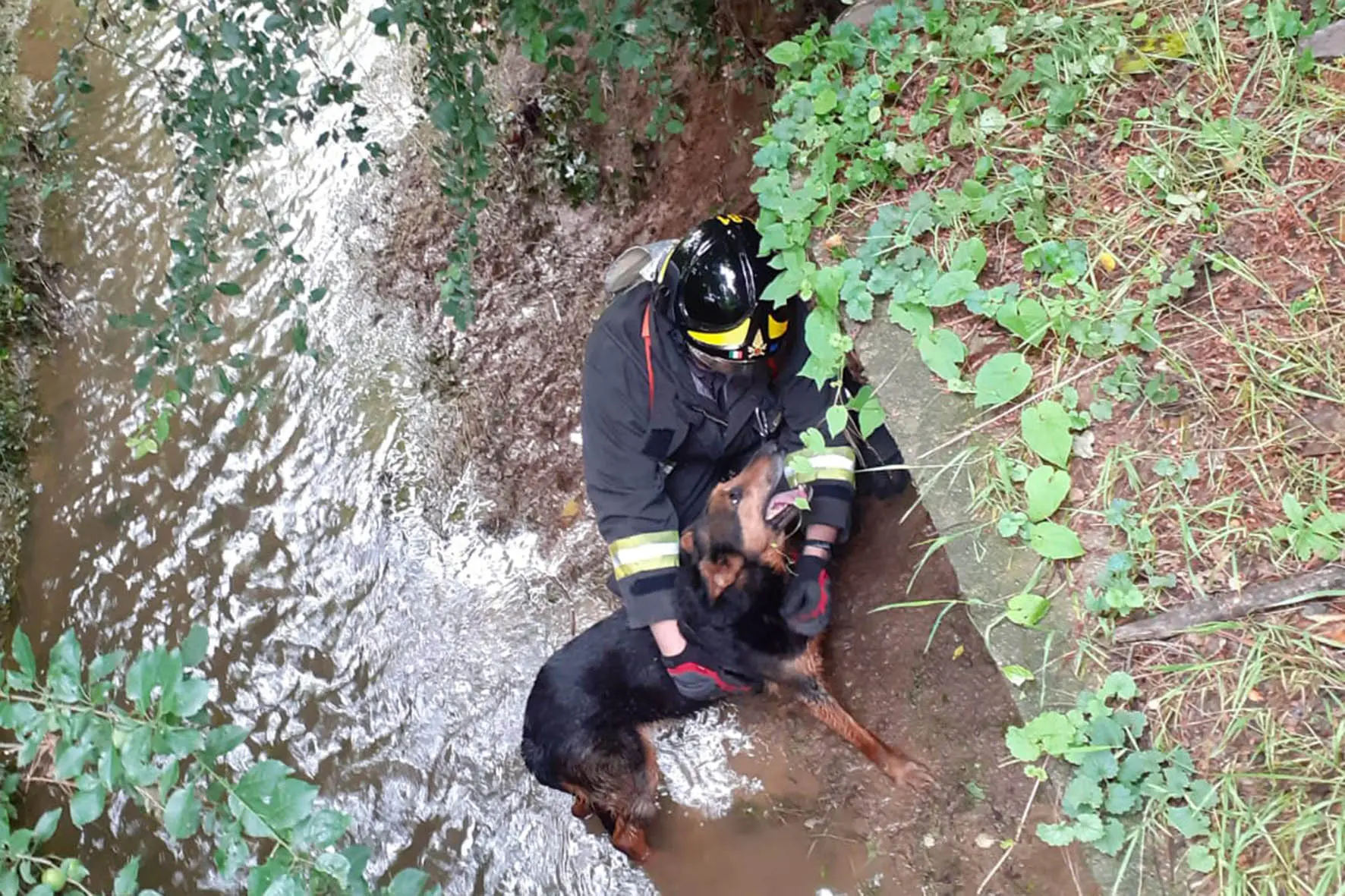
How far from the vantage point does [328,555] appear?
520cm

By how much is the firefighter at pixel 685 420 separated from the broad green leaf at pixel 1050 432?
2.62ft

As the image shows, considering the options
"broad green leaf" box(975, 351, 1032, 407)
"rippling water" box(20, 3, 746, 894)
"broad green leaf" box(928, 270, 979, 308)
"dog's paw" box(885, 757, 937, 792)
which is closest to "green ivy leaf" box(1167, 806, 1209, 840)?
"broad green leaf" box(975, 351, 1032, 407)

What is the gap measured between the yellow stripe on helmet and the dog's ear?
939mm

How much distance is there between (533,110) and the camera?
507 centimetres

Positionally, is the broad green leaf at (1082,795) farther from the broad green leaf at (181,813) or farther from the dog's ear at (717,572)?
the broad green leaf at (181,813)

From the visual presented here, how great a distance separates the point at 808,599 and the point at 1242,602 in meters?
1.68

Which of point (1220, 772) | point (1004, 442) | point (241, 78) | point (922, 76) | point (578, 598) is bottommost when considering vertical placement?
point (578, 598)

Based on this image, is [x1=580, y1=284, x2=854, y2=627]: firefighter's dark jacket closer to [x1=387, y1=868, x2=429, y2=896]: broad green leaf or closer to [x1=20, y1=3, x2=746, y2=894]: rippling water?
[x1=20, y1=3, x2=746, y2=894]: rippling water

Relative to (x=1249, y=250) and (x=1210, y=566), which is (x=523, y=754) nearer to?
(x=1210, y=566)

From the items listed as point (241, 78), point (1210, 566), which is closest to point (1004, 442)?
point (1210, 566)

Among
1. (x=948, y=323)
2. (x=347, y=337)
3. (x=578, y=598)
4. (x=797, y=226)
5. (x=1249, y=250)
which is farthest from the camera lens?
(x=347, y=337)

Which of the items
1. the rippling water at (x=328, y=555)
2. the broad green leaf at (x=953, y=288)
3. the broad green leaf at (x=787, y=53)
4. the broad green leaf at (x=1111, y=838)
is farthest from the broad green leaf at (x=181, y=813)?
the rippling water at (x=328, y=555)

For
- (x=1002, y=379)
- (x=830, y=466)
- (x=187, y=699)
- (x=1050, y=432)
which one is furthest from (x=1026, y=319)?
(x=187, y=699)

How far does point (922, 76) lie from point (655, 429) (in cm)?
153
